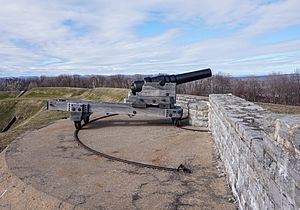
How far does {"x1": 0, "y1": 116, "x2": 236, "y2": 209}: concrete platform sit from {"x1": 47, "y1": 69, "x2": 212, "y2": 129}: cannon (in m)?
0.67

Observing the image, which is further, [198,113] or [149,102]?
[198,113]

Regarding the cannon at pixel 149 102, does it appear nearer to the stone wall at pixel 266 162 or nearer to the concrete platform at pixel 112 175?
the concrete platform at pixel 112 175

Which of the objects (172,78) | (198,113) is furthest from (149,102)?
(198,113)

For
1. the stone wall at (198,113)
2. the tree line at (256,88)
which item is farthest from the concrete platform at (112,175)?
the tree line at (256,88)

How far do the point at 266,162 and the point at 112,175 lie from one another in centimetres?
249

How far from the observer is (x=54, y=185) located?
3.70 m

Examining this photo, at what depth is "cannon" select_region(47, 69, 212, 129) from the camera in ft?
22.8

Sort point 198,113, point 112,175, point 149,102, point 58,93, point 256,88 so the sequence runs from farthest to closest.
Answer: point 58,93 → point 256,88 → point 198,113 → point 149,102 → point 112,175

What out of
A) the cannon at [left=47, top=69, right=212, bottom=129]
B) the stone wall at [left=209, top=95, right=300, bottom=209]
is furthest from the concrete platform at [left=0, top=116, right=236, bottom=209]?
the cannon at [left=47, top=69, right=212, bottom=129]

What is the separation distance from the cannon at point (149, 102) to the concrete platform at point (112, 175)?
26.6 inches

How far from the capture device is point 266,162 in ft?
6.52

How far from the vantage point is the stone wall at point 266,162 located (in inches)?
60.2

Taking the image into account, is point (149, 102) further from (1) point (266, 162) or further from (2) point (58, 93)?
(2) point (58, 93)

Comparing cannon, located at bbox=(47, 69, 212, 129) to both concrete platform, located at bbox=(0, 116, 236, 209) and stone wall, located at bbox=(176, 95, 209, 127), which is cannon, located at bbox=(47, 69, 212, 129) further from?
concrete platform, located at bbox=(0, 116, 236, 209)
